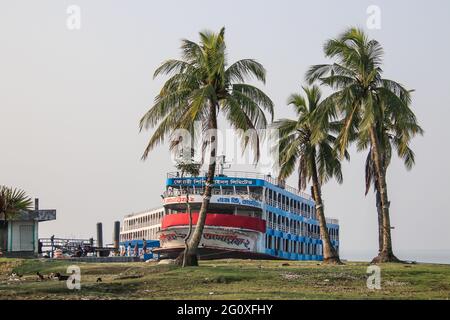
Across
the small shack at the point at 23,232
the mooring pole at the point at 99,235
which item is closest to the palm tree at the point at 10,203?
the small shack at the point at 23,232

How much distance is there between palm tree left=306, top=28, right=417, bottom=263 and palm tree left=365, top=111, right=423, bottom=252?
0.57m

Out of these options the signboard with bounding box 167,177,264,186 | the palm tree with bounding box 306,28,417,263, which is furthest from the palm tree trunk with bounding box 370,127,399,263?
the signboard with bounding box 167,177,264,186

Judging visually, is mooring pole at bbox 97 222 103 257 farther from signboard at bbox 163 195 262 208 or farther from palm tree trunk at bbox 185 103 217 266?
palm tree trunk at bbox 185 103 217 266

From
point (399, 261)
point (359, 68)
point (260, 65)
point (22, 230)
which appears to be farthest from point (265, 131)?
point (22, 230)

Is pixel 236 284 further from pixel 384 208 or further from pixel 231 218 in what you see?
pixel 231 218

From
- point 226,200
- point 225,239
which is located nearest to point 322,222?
point 225,239

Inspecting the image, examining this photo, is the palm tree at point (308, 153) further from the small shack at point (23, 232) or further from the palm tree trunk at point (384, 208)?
the small shack at point (23, 232)

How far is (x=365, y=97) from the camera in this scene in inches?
1501

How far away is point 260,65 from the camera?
115 feet

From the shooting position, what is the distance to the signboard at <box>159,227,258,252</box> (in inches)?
2219

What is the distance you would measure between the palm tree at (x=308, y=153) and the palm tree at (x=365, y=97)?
477 cm

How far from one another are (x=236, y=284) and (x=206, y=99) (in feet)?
32.2

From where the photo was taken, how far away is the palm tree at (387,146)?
38.8 metres

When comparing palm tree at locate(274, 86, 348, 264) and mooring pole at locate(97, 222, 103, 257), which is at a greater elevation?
palm tree at locate(274, 86, 348, 264)
